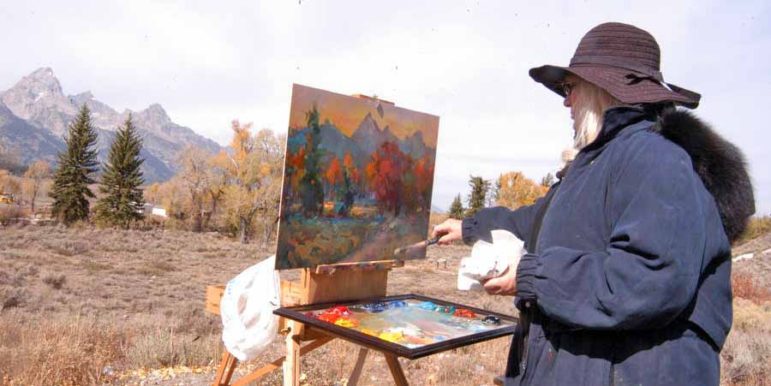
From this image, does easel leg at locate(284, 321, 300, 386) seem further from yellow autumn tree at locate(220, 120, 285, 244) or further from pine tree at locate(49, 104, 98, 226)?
pine tree at locate(49, 104, 98, 226)

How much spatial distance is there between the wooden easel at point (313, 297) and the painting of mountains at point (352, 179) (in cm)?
8

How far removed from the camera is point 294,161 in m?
3.12

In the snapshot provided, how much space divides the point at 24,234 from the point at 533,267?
29295mm

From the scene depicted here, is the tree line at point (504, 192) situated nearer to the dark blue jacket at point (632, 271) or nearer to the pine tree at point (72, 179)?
the pine tree at point (72, 179)

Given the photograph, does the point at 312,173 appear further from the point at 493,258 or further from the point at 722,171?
the point at 722,171

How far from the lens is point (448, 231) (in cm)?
254

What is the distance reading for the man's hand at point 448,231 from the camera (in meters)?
2.50

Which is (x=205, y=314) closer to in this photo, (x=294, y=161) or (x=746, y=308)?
(x=294, y=161)

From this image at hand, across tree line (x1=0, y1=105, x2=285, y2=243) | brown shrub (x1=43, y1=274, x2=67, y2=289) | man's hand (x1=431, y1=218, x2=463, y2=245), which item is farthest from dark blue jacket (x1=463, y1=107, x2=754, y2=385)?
tree line (x1=0, y1=105, x2=285, y2=243)

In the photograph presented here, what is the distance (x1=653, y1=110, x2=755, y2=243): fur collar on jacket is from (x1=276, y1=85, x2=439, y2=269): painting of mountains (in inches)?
86.3

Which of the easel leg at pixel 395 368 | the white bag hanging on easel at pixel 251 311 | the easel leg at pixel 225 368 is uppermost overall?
the white bag hanging on easel at pixel 251 311

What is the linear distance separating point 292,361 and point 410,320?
0.74 m

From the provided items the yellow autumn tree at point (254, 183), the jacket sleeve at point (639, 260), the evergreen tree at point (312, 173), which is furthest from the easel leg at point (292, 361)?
the yellow autumn tree at point (254, 183)

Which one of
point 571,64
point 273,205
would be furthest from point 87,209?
point 571,64
